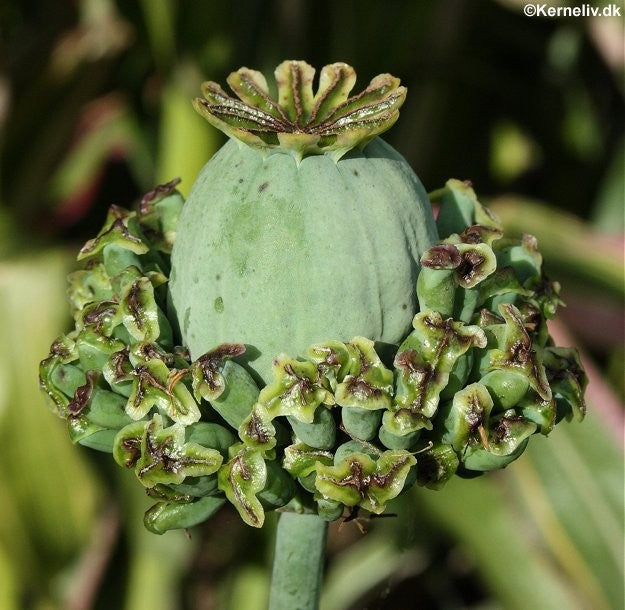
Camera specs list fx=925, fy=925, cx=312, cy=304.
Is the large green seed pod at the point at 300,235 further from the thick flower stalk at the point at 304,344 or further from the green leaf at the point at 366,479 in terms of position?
the green leaf at the point at 366,479

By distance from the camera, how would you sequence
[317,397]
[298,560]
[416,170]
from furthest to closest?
1. [416,170]
2. [298,560]
3. [317,397]

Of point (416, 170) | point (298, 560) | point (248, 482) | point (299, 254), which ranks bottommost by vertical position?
point (416, 170)

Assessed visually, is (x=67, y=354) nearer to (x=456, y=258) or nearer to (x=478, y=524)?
(x=456, y=258)

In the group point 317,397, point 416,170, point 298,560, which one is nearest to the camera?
point 317,397

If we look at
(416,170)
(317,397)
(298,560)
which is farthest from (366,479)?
(416,170)

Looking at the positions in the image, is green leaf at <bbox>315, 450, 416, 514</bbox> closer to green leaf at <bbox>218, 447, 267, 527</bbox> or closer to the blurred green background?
green leaf at <bbox>218, 447, 267, 527</bbox>

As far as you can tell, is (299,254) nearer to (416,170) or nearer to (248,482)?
(248,482)
